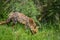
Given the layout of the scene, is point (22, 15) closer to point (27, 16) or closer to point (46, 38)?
point (27, 16)

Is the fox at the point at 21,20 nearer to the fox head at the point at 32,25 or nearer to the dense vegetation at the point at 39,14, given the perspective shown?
the fox head at the point at 32,25

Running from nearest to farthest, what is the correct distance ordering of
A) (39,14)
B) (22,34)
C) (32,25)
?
(22,34) < (32,25) < (39,14)

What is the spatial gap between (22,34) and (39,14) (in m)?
1.10

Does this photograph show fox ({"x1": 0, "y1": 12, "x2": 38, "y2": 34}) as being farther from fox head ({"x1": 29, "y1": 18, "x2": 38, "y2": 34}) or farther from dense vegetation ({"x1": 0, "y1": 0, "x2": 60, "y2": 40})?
dense vegetation ({"x1": 0, "y1": 0, "x2": 60, "y2": 40})

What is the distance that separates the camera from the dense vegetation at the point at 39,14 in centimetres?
619

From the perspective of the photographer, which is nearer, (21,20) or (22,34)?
(22,34)

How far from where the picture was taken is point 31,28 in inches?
250

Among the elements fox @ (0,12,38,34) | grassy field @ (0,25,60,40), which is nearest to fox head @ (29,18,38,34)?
fox @ (0,12,38,34)

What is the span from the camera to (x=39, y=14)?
691cm

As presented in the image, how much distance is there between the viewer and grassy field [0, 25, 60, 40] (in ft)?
19.4

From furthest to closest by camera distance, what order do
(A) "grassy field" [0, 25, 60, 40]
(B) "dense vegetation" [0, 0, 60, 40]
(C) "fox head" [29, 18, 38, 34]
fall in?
(C) "fox head" [29, 18, 38, 34]
(B) "dense vegetation" [0, 0, 60, 40]
(A) "grassy field" [0, 25, 60, 40]

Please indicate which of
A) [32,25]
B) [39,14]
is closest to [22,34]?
[32,25]

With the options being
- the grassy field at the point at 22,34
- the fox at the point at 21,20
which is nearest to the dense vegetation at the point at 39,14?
the grassy field at the point at 22,34

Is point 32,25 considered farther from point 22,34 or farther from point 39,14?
point 39,14
